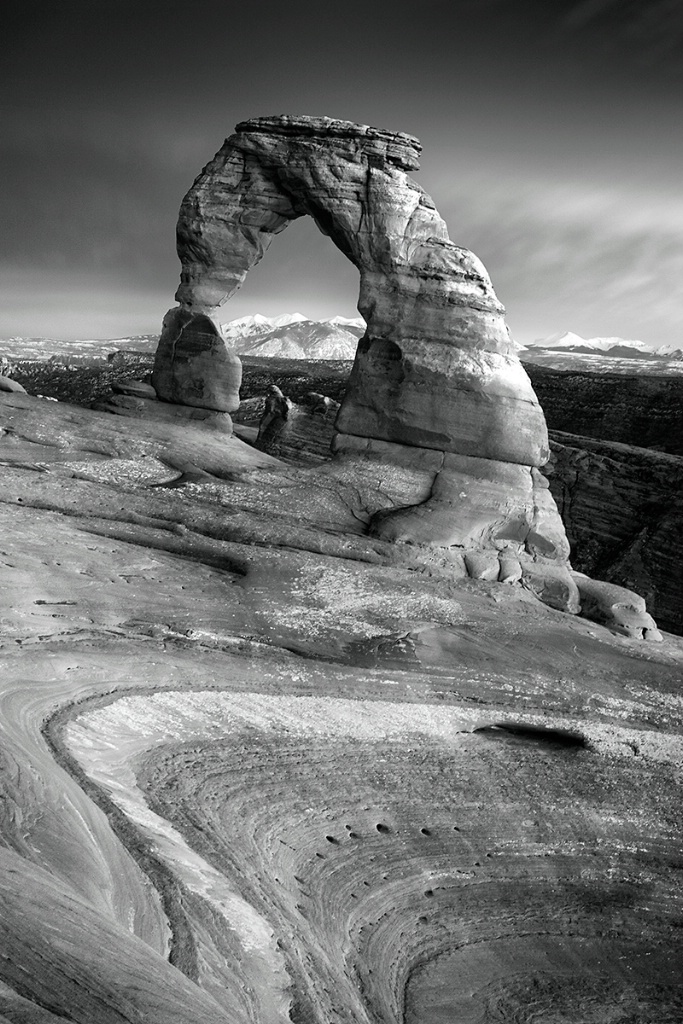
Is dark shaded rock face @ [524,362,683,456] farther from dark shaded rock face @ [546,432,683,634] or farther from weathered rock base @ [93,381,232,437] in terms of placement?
weathered rock base @ [93,381,232,437]

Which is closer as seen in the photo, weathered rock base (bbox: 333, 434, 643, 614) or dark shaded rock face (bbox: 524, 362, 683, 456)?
weathered rock base (bbox: 333, 434, 643, 614)

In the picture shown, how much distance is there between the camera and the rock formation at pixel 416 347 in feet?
51.3

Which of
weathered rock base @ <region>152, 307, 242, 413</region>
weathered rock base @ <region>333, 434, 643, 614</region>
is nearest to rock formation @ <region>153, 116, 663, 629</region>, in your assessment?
weathered rock base @ <region>333, 434, 643, 614</region>

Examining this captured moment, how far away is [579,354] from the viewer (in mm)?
174250

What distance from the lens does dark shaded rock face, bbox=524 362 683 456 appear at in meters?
45.5

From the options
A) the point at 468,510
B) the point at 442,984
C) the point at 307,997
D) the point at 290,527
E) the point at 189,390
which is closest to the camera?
the point at 307,997

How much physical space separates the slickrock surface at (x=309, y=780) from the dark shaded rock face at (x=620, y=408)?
33903mm

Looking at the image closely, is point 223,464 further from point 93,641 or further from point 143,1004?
point 143,1004

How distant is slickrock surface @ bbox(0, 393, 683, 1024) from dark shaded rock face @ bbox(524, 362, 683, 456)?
3390cm

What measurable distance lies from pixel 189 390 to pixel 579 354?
16668 cm

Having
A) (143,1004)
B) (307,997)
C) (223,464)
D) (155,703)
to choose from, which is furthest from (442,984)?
(223,464)

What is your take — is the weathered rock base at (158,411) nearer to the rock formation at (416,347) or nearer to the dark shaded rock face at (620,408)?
the rock formation at (416,347)

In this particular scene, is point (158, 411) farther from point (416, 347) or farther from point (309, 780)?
point (309, 780)

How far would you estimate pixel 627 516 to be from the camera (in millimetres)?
29750
